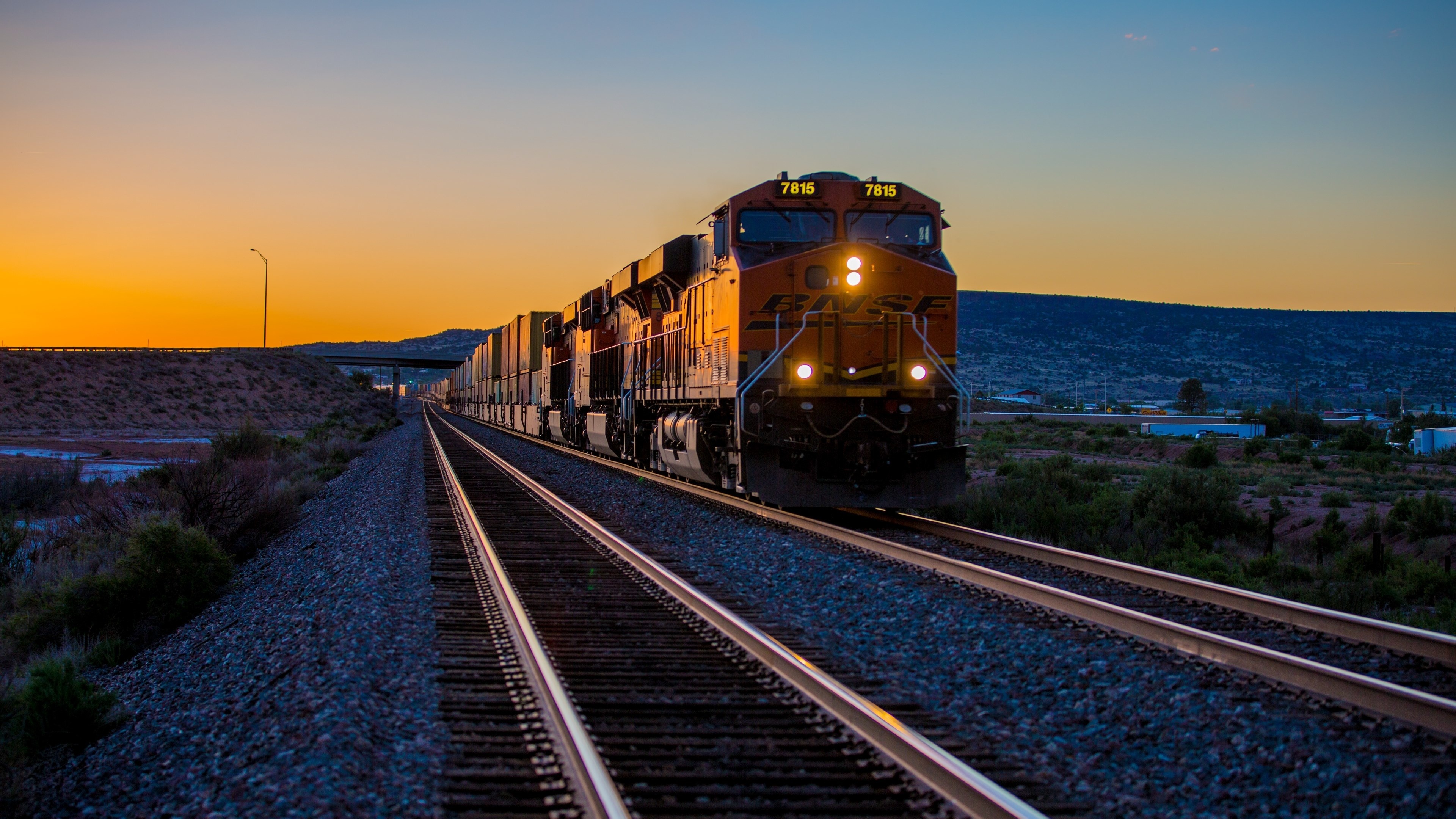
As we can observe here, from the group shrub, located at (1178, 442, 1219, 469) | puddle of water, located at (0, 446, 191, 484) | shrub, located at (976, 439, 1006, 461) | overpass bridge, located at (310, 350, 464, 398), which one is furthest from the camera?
overpass bridge, located at (310, 350, 464, 398)

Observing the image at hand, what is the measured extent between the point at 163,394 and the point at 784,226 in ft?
239

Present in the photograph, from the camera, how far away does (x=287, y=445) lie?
1363 inches

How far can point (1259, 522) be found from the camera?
15.0 meters

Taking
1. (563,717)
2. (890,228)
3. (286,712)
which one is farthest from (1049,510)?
(286,712)

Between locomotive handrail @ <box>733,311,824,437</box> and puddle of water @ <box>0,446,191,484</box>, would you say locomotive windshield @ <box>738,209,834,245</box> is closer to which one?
locomotive handrail @ <box>733,311,824,437</box>

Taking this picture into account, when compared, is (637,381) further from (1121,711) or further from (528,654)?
(1121,711)

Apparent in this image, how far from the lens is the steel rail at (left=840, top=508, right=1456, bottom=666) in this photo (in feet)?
18.0

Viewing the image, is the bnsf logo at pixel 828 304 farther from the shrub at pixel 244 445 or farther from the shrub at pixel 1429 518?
the shrub at pixel 244 445

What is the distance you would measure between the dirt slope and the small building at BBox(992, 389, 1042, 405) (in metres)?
57.5

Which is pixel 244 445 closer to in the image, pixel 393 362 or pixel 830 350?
pixel 830 350

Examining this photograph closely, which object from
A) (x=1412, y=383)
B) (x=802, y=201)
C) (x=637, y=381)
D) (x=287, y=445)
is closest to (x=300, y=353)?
(x=287, y=445)

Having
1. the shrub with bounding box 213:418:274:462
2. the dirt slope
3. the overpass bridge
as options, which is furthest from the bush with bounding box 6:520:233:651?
the overpass bridge

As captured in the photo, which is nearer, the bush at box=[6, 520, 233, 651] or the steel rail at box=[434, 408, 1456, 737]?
the steel rail at box=[434, 408, 1456, 737]

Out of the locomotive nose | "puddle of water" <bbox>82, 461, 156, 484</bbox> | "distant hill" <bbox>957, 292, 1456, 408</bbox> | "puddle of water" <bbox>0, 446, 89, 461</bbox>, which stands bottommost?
"puddle of water" <bbox>82, 461, 156, 484</bbox>
